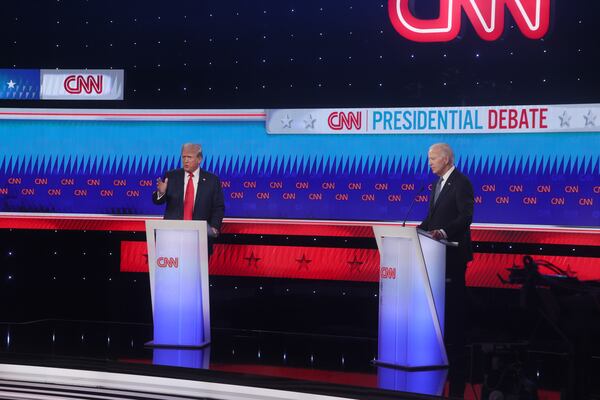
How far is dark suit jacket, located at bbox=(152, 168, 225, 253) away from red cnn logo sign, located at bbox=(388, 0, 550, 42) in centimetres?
199

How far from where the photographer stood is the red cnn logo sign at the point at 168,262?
5.74 metres

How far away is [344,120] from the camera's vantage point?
7.34 meters

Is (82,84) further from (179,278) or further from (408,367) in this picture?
(408,367)

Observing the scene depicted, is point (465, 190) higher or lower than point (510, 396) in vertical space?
higher

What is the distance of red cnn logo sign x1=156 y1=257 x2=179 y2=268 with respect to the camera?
226 inches

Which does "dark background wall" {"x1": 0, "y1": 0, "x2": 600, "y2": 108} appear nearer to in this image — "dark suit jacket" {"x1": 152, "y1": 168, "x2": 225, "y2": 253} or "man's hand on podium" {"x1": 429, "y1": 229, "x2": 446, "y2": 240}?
"dark suit jacket" {"x1": 152, "y1": 168, "x2": 225, "y2": 253}

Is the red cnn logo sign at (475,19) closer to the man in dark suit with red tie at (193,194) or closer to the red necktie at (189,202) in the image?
the man in dark suit with red tie at (193,194)

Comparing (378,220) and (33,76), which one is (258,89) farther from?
(33,76)

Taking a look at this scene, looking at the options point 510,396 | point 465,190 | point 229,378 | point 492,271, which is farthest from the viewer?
point 492,271

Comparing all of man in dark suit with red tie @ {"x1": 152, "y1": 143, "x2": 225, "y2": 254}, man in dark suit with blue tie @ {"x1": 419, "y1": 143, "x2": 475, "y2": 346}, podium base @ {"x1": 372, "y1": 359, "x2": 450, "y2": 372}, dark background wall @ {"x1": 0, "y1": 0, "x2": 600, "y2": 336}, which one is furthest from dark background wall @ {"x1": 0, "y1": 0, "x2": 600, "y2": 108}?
podium base @ {"x1": 372, "y1": 359, "x2": 450, "y2": 372}

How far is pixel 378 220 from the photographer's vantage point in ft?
23.8

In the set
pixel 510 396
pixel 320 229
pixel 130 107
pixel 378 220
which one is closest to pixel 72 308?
pixel 130 107

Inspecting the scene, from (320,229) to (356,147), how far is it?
746 mm

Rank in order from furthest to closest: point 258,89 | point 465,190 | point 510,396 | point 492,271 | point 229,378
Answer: point 258,89 → point 492,271 → point 465,190 → point 229,378 → point 510,396
